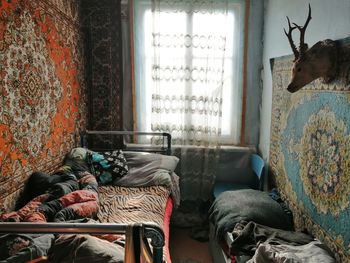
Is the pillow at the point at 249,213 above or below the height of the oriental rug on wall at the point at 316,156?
below

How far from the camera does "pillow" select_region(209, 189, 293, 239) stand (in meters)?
2.14

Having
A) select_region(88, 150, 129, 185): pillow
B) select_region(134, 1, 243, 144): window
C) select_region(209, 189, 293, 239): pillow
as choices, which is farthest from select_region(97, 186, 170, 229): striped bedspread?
select_region(134, 1, 243, 144): window

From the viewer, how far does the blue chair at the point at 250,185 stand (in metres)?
2.94

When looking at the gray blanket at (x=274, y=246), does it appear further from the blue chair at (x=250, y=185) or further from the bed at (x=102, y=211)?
the blue chair at (x=250, y=185)

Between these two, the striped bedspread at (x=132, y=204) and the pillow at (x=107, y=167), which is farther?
the pillow at (x=107, y=167)

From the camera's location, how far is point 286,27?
2561 millimetres

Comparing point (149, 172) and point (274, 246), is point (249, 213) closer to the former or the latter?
point (274, 246)

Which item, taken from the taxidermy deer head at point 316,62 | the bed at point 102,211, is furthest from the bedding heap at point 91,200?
the taxidermy deer head at point 316,62

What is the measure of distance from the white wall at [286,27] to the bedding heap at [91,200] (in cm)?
112

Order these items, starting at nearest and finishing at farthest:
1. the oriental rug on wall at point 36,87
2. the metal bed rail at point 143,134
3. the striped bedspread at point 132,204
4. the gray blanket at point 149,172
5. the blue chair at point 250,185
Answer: the oriental rug on wall at point 36,87 < the striped bedspread at point 132,204 < the gray blanket at point 149,172 < the blue chair at point 250,185 < the metal bed rail at point 143,134

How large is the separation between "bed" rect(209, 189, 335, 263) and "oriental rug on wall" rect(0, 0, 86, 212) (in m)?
1.47

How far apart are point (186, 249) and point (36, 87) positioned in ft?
6.56

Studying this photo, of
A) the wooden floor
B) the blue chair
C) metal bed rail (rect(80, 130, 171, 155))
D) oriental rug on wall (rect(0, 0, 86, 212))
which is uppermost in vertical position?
oriental rug on wall (rect(0, 0, 86, 212))

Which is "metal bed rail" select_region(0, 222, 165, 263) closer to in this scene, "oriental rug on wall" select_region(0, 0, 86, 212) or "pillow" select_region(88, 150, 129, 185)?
"oriental rug on wall" select_region(0, 0, 86, 212)
